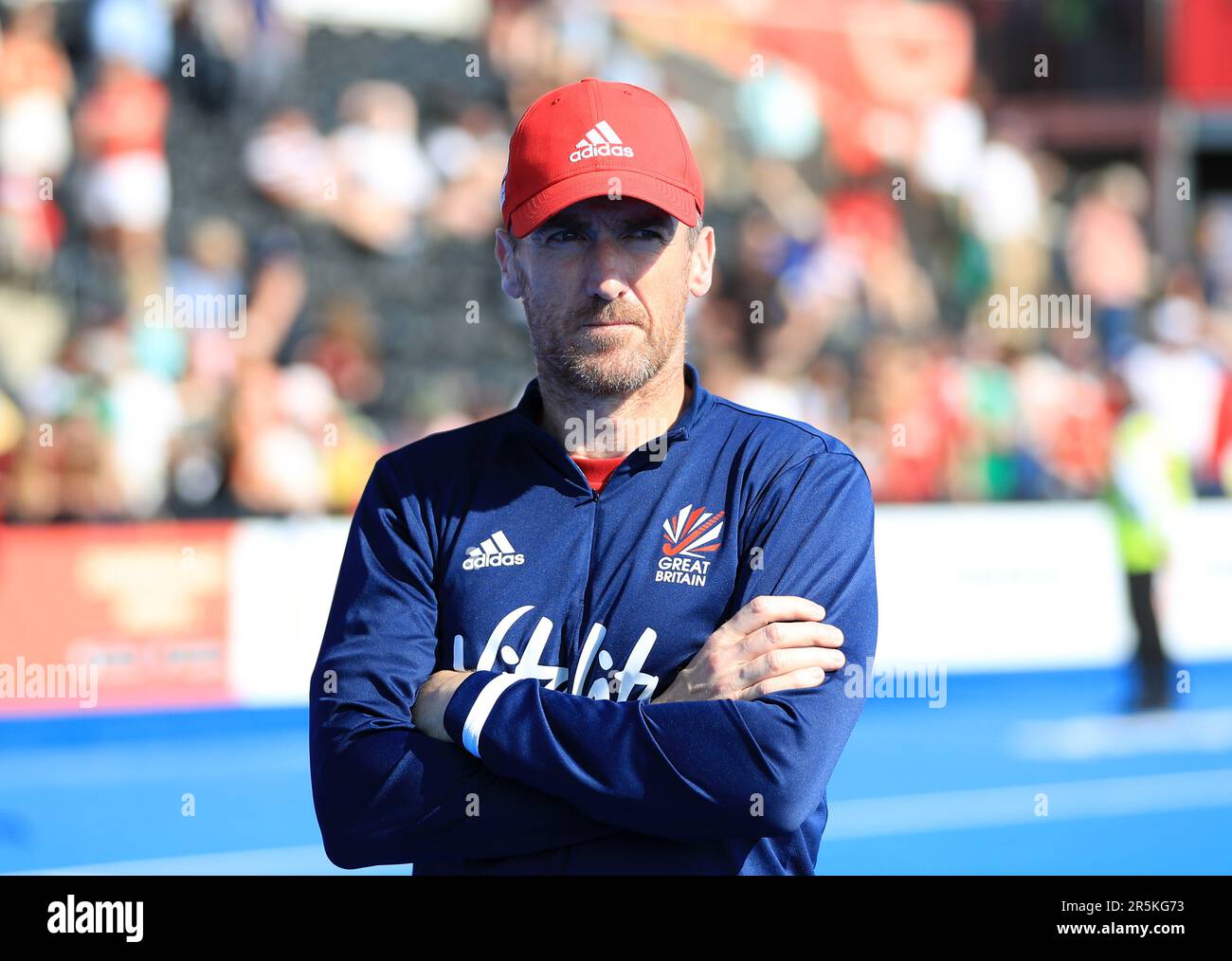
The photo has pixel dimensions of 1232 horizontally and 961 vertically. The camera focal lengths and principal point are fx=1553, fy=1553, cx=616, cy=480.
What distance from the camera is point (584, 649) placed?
8.23 feet

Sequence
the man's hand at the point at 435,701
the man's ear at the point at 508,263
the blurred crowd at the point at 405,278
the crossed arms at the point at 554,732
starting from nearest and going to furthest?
the crossed arms at the point at 554,732
the man's hand at the point at 435,701
the man's ear at the point at 508,263
the blurred crowd at the point at 405,278

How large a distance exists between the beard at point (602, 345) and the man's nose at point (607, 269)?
2 cm

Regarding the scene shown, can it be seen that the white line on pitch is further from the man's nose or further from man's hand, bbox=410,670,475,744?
the man's nose

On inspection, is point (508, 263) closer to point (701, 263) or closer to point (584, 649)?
point (701, 263)

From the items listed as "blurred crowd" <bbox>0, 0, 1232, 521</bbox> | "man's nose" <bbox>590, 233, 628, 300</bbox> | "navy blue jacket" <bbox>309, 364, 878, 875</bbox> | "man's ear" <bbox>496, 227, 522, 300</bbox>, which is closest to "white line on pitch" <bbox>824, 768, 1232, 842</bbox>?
"blurred crowd" <bbox>0, 0, 1232, 521</bbox>

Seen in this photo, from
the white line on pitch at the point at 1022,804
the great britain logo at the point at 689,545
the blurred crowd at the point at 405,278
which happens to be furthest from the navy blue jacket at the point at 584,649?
the blurred crowd at the point at 405,278

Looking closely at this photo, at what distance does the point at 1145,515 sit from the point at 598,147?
8461 mm

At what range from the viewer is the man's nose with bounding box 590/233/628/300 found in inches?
100

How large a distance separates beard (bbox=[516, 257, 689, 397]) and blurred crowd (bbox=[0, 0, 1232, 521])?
7.03 meters

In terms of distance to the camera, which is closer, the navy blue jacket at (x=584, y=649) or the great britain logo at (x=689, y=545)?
the navy blue jacket at (x=584, y=649)

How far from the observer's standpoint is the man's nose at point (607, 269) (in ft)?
8.34

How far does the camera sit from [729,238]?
13828 millimetres

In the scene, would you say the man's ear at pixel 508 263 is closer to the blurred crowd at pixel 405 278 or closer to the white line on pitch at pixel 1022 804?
the white line on pitch at pixel 1022 804
